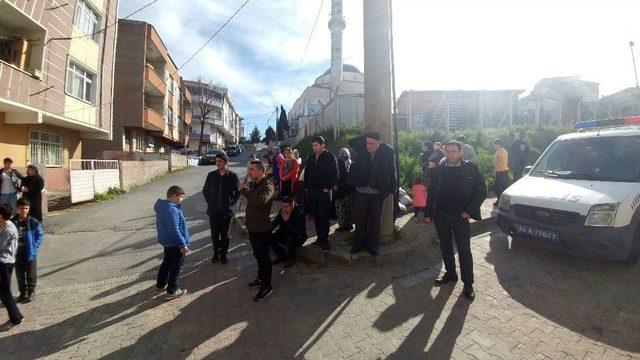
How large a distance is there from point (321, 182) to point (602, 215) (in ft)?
12.0

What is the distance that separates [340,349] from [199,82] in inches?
2143

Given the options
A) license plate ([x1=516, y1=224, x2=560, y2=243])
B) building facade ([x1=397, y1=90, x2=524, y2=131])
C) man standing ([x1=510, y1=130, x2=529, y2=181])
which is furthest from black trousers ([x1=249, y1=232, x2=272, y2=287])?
building facade ([x1=397, y1=90, x2=524, y2=131])

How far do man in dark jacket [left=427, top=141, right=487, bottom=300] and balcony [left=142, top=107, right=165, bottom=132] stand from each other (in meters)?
22.2

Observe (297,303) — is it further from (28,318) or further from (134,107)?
(134,107)

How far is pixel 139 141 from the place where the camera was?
2394 cm

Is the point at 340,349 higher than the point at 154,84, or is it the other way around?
the point at 154,84

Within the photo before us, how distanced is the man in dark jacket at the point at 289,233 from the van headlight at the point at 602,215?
3847 millimetres

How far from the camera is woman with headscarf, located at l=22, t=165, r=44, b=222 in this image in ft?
22.4

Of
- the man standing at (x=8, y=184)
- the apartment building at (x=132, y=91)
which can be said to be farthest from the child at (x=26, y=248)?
the apartment building at (x=132, y=91)

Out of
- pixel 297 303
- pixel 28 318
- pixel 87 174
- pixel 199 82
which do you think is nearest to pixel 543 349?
pixel 297 303

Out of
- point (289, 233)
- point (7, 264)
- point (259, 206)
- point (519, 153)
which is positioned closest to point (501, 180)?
point (519, 153)

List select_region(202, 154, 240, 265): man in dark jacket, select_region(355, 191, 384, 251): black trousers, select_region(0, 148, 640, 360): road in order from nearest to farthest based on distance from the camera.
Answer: select_region(0, 148, 640, 360): road, select_region(355, 191, 384, 251): black trousers, select_region(202, 154, 240, 265): man in dark jacket

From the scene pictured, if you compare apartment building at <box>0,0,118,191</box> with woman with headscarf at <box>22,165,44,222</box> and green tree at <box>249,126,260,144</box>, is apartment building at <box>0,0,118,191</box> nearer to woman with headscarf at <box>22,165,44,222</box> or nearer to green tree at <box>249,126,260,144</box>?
woman with headscarf at <box>22,165,44,222</box>

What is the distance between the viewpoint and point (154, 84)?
888 inches
